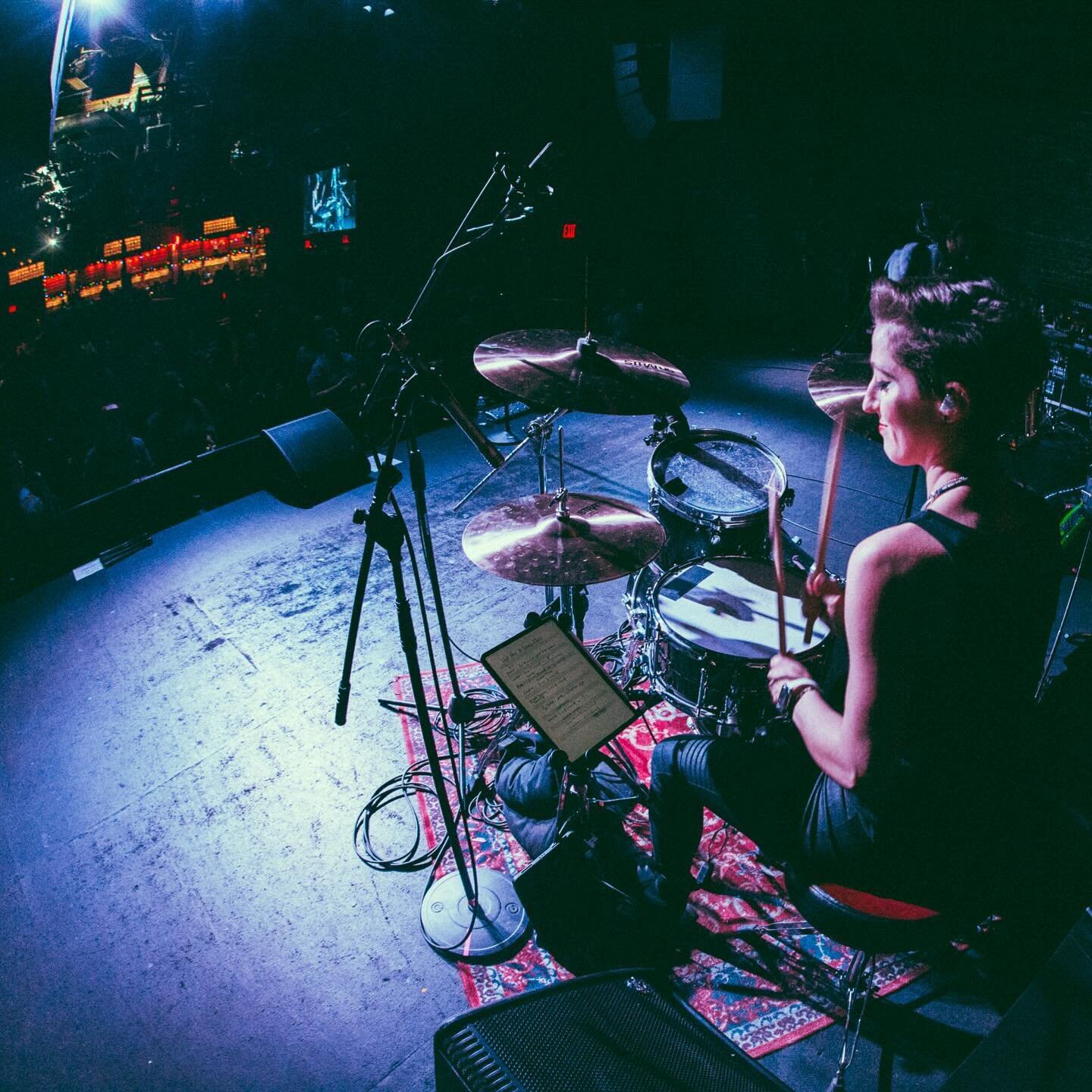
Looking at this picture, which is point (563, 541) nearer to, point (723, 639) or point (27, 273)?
point (723, 639)

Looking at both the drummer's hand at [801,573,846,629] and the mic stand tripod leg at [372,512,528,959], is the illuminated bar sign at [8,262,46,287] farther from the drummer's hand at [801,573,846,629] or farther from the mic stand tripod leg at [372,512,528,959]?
the drummer's hand at [801,573,846,629]

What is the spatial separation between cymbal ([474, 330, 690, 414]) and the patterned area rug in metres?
1.64

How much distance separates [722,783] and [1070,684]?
49.1 inches

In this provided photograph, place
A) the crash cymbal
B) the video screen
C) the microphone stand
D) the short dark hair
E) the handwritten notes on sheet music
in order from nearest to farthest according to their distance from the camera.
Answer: the short dark hair → the microphone stand → the handwritten notes on sheet music → the crash cymbal → the video screen

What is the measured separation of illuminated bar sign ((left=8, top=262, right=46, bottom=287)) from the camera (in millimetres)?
9422

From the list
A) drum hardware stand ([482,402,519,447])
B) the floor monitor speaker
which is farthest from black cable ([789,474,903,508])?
the floor monitor speaker

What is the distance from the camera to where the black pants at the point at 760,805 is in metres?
1.61

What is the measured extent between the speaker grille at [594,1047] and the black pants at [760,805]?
45 cm

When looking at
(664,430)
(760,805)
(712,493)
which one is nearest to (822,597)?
(760,805)

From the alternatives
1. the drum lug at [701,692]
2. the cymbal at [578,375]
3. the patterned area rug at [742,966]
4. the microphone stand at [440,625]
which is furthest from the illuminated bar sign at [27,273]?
the drum lug at [701,692]

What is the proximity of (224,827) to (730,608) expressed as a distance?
7.22 ft

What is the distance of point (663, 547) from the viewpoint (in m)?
2.57

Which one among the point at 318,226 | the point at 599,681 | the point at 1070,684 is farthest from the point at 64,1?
the point at 318,226

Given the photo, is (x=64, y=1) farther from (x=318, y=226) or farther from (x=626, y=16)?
(x=626, y=16)
